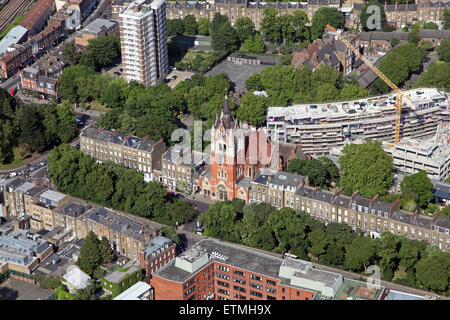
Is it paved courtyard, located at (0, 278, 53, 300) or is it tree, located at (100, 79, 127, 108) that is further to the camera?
tree, located at (100, 79, 127, 108)

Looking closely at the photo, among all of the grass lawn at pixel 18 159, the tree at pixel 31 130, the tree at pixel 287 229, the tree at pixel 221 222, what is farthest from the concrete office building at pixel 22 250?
the tree at pixel 287 229

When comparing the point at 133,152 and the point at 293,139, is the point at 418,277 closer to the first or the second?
the point at 293,139

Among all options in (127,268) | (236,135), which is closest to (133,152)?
(236,135)

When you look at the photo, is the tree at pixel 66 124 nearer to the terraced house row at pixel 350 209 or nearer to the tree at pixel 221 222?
the tree at pixel 221 222

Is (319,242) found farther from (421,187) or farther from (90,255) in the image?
(90,255)

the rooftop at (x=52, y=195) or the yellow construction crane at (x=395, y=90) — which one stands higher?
the yellow construction crane at (x=395, y=90)

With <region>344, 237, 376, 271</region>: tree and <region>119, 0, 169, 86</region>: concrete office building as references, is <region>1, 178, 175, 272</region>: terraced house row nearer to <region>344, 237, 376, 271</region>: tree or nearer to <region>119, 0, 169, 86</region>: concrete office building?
<region>344, 237, 376, 271</region>: tree

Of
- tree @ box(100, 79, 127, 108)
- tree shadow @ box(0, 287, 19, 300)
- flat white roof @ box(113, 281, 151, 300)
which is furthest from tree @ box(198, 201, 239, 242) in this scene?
tree @ box(100, 79, 127, 108)
